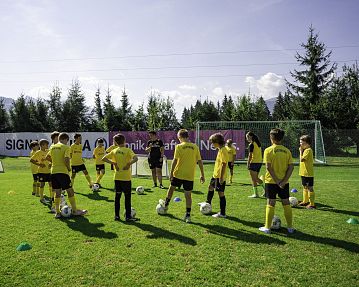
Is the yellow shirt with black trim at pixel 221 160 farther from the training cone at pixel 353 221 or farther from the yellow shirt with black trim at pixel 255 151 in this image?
the training cone at pixel 353 221

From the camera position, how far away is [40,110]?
4397 centimetres

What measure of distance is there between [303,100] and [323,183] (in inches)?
958

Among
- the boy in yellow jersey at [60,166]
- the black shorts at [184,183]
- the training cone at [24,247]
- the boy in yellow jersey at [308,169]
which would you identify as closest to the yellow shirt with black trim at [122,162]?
the black shorts at [184,183]

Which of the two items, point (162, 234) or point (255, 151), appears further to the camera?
point (255, 151)

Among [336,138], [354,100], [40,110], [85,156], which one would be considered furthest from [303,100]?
[40,110]

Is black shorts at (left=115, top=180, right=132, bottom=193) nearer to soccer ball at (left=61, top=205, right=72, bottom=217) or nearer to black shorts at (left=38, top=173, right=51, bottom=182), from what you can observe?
soccer ball at (left=61, top=205, right=72, bottom=217)

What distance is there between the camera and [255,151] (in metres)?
10.5

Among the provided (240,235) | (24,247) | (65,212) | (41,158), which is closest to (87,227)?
(65,212)

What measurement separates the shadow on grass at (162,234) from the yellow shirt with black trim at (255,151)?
14.8ft

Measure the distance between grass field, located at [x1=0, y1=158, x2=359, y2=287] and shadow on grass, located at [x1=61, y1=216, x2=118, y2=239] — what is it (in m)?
0.02

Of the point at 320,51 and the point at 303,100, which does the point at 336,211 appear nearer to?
the point at 303,100

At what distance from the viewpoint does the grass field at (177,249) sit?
4.72 meters

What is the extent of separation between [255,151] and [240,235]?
14.0ft

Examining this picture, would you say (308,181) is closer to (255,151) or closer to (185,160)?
(255,151)
